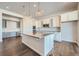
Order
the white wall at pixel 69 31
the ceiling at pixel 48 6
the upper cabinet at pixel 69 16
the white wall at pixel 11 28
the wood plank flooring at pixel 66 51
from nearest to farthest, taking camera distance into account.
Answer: the wood plank flooring at pixel 66 51
the ceiling at pixel 48 6
the upper cabinet at pixel 69 16
the white wall at pixel 69 31
the white wall at pixel 11 28

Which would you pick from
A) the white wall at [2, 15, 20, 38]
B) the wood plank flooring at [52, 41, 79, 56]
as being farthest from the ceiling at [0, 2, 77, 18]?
the white wall at [2, 15, 20, 38]

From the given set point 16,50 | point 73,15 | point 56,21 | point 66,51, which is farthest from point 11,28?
point 66,51

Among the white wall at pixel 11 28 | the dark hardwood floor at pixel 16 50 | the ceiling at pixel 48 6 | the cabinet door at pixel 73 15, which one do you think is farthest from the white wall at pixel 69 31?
the white wall at pixel 11 28

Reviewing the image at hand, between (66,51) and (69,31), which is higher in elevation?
(69,31)

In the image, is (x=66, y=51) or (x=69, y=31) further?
(x=69, y=31)

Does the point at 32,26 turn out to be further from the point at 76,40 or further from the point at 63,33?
the point at 76,40

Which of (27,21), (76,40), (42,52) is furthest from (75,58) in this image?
(27,21)

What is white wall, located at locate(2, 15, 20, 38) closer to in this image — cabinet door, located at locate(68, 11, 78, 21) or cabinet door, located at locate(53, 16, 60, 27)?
A: cabinet door, located at locate(53, 16, 60, 27)

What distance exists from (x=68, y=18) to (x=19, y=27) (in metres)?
6.32

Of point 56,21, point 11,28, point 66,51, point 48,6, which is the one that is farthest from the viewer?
point 11,28

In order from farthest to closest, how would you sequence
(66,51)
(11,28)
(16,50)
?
1. (11,28)
2. (16,50)
3. (66,51)

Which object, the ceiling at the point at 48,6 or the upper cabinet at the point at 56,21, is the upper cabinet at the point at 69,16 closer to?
the ceiling at the point at 48,6

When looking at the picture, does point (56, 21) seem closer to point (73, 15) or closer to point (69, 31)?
point (69, 31)

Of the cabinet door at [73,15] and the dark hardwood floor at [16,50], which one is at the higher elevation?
the cabinet door at [73,15]
